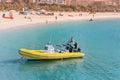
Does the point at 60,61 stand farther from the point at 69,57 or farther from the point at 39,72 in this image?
the point at 39,72

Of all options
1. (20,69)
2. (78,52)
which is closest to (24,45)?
(78,52)

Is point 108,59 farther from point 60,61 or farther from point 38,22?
point 38,22

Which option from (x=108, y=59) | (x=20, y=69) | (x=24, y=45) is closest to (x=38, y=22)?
(x=24, y=45)

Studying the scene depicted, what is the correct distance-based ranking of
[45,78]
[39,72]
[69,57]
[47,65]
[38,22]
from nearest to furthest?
[45,78], [39,72], [47,65], [69,57], [38,22]

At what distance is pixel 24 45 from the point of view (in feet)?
151

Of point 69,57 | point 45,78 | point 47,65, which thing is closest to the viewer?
point 45,78

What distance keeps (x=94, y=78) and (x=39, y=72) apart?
15.1ft

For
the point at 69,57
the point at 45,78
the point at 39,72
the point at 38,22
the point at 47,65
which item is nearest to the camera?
the point at 45,78

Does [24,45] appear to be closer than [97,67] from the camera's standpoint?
No

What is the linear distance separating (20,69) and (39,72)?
6.18ft

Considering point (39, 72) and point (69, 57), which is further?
point (69, 57)

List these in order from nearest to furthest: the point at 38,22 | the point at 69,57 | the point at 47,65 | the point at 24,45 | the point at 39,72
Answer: the point at 39,72, the point at 47,65, the point at 69,57, the point at 24,45, the point at 38,22

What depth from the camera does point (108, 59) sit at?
38750mm

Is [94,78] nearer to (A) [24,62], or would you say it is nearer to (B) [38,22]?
(A) [24,62]
